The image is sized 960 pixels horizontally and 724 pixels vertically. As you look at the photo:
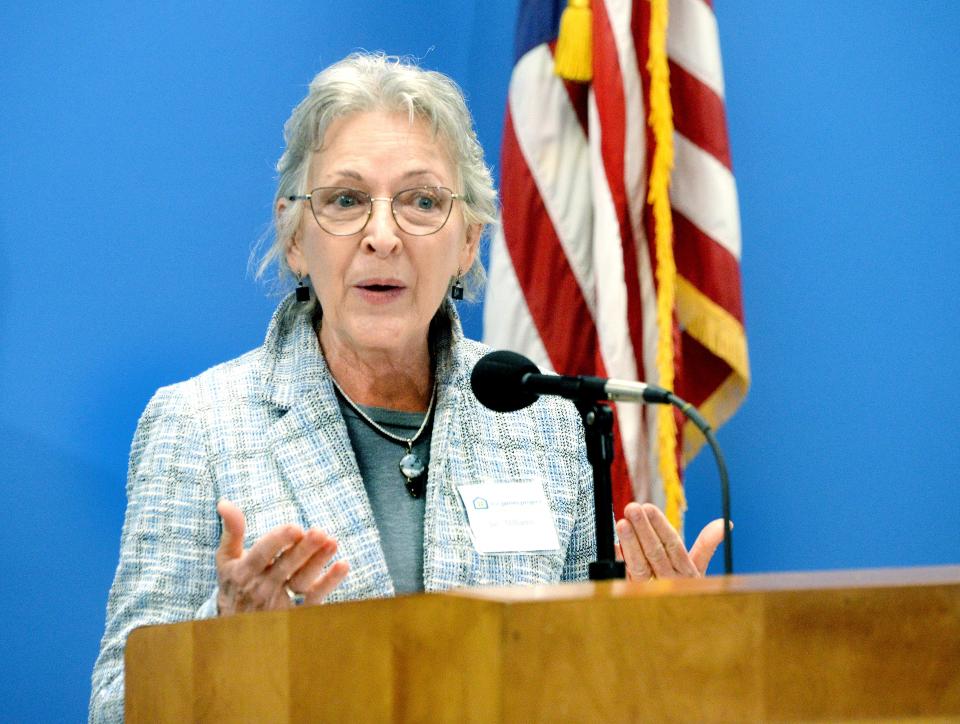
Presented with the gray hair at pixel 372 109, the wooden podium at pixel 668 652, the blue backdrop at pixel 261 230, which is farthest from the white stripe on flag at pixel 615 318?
the wooden podium at pixel 668 652

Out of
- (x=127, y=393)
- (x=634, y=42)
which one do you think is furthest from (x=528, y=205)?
(x=127, y=393)

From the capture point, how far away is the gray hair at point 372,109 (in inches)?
82.2

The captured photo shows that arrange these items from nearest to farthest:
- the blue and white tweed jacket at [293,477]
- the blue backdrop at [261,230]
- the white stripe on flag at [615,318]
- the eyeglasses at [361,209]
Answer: the blue and white tweed jacket at [293,477]
the eyeglasses at [361,209]
the blue backdrop at [261,230]
the white stripe on flag at [615,318]

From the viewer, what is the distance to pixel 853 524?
10.3 feet

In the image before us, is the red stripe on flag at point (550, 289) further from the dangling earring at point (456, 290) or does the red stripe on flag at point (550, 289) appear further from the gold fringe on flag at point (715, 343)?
the dangling earring at point (456, 290)

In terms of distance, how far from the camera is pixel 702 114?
2871 mm

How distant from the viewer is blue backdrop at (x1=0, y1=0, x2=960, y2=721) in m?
2.66

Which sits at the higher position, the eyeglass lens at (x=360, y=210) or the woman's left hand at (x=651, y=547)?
the eyeglass lens at (x=360, y=210)

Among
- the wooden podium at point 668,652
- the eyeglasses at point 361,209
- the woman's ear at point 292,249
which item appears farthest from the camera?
the woman's ear at point 292,249

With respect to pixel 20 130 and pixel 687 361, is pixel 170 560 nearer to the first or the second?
pixel 20 130

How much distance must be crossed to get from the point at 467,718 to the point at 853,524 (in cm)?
250

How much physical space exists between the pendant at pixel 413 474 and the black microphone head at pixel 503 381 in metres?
0.54

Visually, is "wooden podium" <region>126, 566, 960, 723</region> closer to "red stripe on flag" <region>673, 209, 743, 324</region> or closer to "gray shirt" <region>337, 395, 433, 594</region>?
"gray shirt" <region>337, 395, 433, 594</region>

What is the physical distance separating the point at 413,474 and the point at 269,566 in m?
0.62
